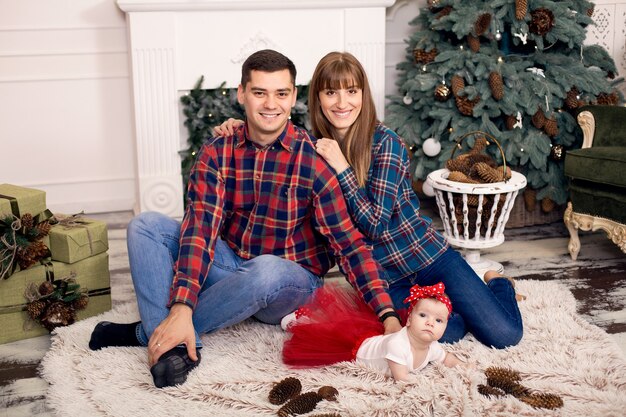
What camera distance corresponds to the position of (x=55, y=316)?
2.68 metres

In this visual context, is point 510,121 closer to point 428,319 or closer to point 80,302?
point 428,319

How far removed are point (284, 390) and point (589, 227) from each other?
1874 mm

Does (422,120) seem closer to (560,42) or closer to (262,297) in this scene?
(560,42)

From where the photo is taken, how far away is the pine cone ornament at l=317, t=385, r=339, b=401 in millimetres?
2166

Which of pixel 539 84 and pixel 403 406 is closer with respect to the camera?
pixel 403 406

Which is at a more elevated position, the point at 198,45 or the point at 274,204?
the point at 198,45

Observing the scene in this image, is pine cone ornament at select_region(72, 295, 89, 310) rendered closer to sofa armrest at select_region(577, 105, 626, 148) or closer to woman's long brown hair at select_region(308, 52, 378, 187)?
woman's long brown hair at select_region(308, 52, 378, 187)

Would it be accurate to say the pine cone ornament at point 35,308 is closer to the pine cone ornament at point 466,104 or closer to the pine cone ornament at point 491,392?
the pine cone ornament at point 491,392

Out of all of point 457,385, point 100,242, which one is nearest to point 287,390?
point 457,385

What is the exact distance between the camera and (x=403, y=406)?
2.12 m

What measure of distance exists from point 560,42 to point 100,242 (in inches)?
102

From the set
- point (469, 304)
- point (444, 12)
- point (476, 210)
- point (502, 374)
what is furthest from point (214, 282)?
point (444, 12)

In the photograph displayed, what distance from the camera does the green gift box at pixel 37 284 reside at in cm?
264

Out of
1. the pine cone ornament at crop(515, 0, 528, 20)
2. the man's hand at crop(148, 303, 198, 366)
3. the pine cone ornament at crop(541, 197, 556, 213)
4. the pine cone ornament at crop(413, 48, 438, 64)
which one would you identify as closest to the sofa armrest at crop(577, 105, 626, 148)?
the pine cone ornament at crop(541, 197, 556, 213)
